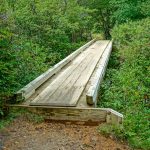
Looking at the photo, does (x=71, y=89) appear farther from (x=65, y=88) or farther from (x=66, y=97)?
(x=66, y=97)

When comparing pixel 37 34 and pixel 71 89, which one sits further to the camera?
pixel 37 34

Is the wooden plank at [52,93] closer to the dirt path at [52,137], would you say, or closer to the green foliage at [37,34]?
the dirt path at [52,137]

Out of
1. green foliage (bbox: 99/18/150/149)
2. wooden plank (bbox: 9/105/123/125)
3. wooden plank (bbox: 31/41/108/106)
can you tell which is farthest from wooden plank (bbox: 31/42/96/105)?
green foliage (bbox: 99/18/150/149)

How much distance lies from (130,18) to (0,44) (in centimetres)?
1469

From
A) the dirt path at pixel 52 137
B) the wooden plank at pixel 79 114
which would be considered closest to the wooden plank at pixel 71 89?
the wooden plank at pixel 79 114

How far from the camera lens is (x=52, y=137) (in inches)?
202

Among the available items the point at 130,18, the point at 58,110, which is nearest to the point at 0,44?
the point at 58,110

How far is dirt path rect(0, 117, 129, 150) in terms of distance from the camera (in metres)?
4.79

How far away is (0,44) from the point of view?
254 inches

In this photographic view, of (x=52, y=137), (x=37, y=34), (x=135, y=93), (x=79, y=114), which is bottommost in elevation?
(x=135, y=93)

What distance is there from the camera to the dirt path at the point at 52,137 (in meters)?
4.79

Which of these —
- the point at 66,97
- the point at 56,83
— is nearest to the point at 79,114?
the point at 66,97

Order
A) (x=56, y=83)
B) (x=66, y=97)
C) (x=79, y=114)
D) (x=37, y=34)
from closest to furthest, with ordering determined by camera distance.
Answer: (x=79, y=114)
(x=66, y=97)
(x=56, y=83)
(x=37, y=34)

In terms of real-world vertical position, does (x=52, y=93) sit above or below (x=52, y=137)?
above
